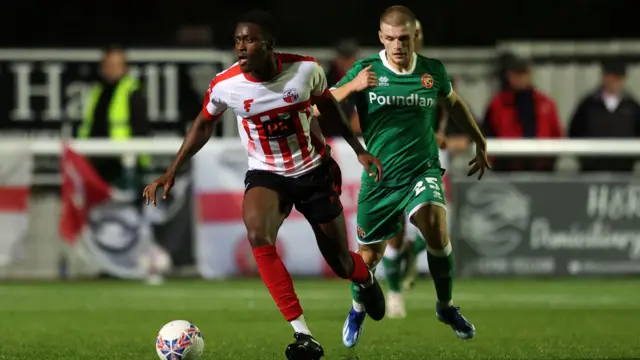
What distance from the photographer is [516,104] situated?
15047 mm

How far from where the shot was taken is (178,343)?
768 cm

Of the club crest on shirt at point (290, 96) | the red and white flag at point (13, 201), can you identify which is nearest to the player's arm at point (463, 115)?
the club crest on shirt at point (290, 96)

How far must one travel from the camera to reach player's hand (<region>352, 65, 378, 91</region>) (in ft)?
28.9

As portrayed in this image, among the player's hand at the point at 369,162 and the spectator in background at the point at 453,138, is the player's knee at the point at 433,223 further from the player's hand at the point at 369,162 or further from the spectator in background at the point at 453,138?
the spectator in background at the point at 453,138

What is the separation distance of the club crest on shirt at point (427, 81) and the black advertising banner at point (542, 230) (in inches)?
228

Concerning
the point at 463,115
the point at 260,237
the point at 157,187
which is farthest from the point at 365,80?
the point at 157,187

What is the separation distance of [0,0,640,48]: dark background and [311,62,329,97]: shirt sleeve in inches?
→ 443

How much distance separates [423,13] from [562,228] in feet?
18.9

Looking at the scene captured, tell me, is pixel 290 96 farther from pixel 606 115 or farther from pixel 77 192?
pixel 606 115

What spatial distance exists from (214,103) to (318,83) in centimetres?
60

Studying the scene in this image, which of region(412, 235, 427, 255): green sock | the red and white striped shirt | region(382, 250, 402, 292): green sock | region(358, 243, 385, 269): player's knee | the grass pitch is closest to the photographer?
the red and white striped shirt

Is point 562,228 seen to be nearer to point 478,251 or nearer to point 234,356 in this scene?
point 478,251

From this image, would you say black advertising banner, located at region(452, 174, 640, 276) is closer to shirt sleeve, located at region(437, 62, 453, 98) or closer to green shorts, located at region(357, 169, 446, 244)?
green shorts, located at region(357, 169, 446, 244)

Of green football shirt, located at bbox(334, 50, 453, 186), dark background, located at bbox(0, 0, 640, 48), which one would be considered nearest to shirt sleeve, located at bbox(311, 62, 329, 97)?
green football shirt, located at bbox(334, 50, 453, 186)
